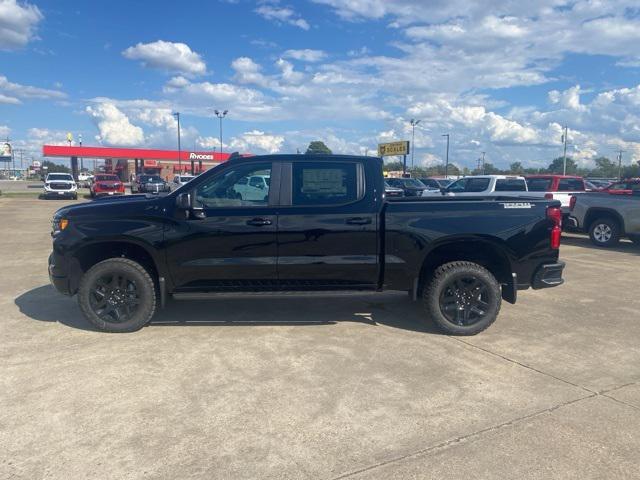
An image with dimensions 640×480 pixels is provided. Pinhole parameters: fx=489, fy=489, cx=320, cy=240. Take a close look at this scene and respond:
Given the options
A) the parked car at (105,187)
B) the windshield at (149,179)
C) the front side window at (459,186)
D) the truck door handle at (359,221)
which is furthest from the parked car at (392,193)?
the windshield at (149,179)

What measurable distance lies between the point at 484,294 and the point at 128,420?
3.71m

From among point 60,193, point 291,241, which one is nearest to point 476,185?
point 291,241

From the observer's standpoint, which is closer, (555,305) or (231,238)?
(231,238)

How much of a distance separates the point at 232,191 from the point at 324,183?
98 centimetres

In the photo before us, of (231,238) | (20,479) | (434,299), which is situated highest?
(231,238)

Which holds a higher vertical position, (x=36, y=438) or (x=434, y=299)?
(x=434, y=299)

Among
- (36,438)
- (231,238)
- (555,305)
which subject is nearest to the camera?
(36,438)

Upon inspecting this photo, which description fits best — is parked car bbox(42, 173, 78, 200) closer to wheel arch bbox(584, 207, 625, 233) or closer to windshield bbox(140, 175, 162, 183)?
windshield bbox(140, 175, 162, 183)

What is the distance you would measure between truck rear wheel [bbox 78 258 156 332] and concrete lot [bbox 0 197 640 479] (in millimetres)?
177

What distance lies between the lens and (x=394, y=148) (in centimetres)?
5878

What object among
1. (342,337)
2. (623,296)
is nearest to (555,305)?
(623,296)

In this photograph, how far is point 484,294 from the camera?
5.30 meters

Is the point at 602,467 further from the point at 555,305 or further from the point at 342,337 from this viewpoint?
the point at 555,305

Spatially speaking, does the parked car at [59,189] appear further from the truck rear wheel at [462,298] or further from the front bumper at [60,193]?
the truck rear wheel at [462,298]
